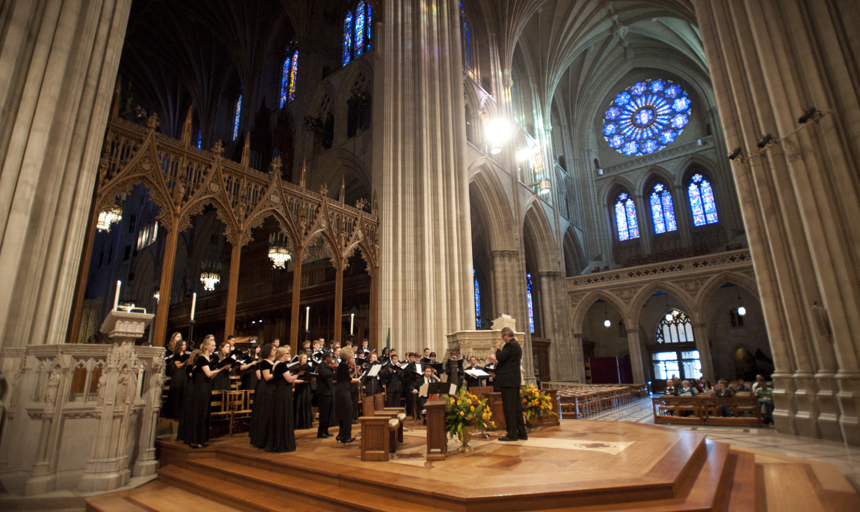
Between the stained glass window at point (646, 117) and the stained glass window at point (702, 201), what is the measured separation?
2861mm

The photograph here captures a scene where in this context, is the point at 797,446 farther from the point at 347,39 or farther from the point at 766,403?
the point at 347,39

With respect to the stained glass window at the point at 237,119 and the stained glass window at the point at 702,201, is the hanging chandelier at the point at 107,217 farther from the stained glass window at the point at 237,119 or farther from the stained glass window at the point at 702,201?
the stained glass window at the point at 702,201

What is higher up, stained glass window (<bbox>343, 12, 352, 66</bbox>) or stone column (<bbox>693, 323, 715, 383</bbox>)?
stained glass window (<bbox>343, 12, 352, 66</bbox>)

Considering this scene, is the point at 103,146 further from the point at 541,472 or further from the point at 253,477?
the point at 541,472

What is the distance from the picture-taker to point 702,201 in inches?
964

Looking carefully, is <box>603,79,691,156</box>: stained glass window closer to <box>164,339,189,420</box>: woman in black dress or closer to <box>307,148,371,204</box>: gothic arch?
<box>307,148,371,204</box>: gothic arch

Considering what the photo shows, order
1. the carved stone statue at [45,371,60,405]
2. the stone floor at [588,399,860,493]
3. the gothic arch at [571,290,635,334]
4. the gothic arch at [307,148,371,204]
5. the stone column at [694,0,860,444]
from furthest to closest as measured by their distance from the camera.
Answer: the gothic arch at [571,290,635,334], the gothic arch at [307,148,371,204], the stone column at [694,0,860,444], the stone floor at [588,399,860,493], the carved stone statue at [45,371,60,405]

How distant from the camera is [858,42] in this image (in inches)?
288

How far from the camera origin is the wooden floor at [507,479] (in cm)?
329

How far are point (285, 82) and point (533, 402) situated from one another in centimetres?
1831

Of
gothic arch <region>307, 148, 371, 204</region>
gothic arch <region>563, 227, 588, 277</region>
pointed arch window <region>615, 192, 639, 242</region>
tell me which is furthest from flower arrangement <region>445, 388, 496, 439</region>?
pointed arch window <region>615, 192, 639, 242</region>

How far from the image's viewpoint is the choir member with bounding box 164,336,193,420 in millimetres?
6414

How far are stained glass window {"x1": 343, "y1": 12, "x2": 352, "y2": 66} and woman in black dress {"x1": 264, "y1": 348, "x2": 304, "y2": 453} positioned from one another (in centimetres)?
1450

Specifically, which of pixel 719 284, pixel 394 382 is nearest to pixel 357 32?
pixel 394 382
